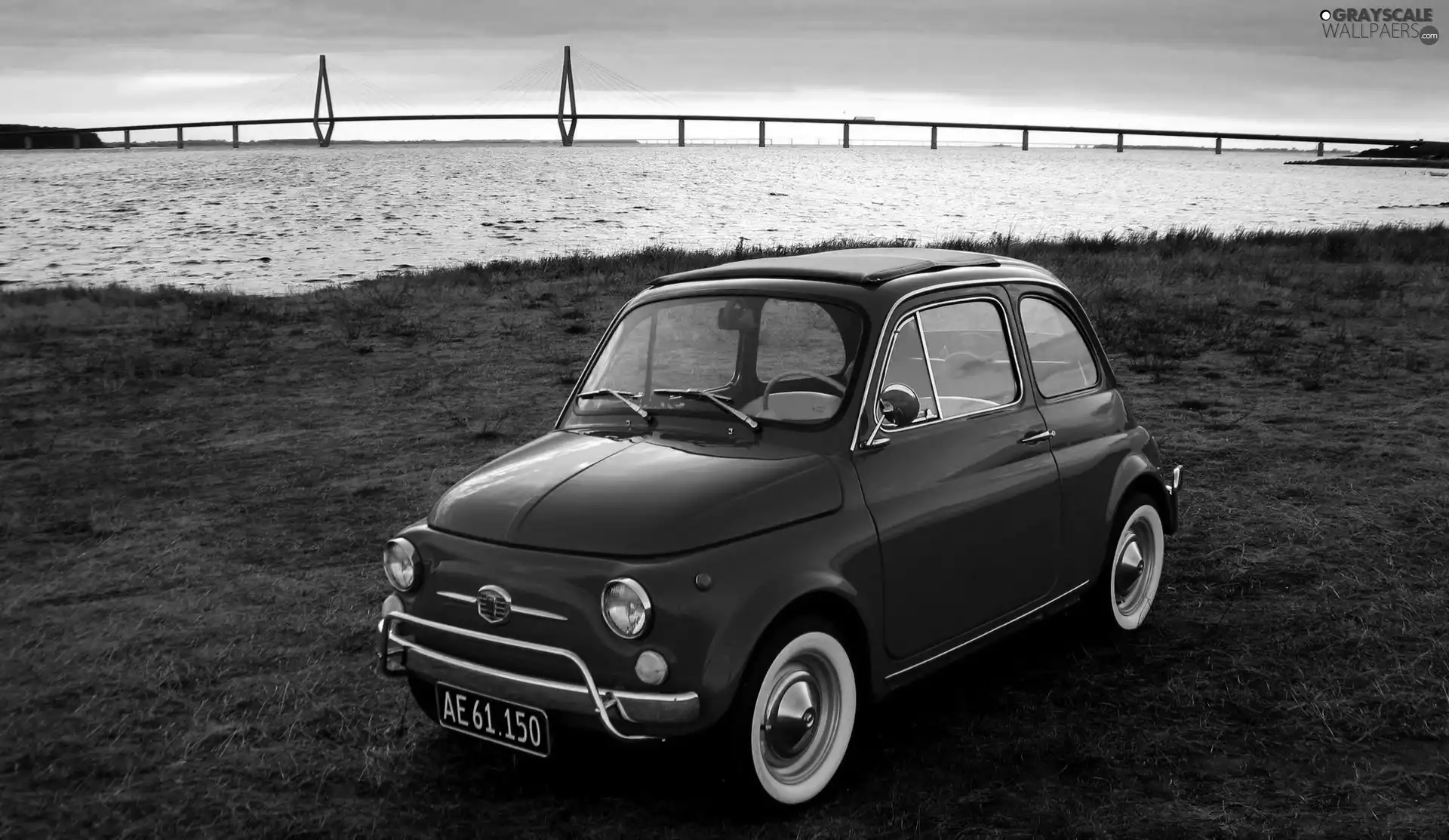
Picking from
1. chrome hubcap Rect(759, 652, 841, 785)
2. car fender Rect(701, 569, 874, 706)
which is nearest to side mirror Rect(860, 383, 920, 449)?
car fender Rect(701, 569, 874, 706)

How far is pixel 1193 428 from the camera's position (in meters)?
10.1

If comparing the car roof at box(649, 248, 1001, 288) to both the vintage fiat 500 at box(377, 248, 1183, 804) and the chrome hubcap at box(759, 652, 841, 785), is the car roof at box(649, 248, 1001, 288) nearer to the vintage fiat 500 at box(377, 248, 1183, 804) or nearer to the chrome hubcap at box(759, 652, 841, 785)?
the vintage fiat 500 at box(377, 248, 1183, 804)

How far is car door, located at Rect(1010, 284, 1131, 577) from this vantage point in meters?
5.14

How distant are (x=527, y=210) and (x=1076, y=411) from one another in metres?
49.6

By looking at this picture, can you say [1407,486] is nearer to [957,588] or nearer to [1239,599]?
[1239,599]

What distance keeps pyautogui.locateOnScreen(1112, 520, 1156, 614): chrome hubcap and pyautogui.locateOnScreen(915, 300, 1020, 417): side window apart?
113 centimetres

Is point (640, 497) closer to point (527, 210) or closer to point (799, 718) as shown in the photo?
point (799, 718)

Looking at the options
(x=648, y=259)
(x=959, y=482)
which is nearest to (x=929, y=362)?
(x=959, y=482)

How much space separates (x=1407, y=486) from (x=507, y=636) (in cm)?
673

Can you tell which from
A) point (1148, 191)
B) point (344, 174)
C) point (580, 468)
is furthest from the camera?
point (344, 174)

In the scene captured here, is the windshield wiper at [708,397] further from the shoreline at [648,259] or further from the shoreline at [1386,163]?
the shoreline at [1386,163]

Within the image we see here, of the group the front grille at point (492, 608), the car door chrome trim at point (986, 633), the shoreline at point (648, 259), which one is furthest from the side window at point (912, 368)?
the shoreline at point (648, 259)

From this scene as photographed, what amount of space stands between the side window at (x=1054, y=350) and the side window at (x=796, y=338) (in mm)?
1015

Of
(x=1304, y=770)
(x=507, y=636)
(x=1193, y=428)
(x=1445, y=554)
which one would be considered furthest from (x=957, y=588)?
(x=1193, y=428)
